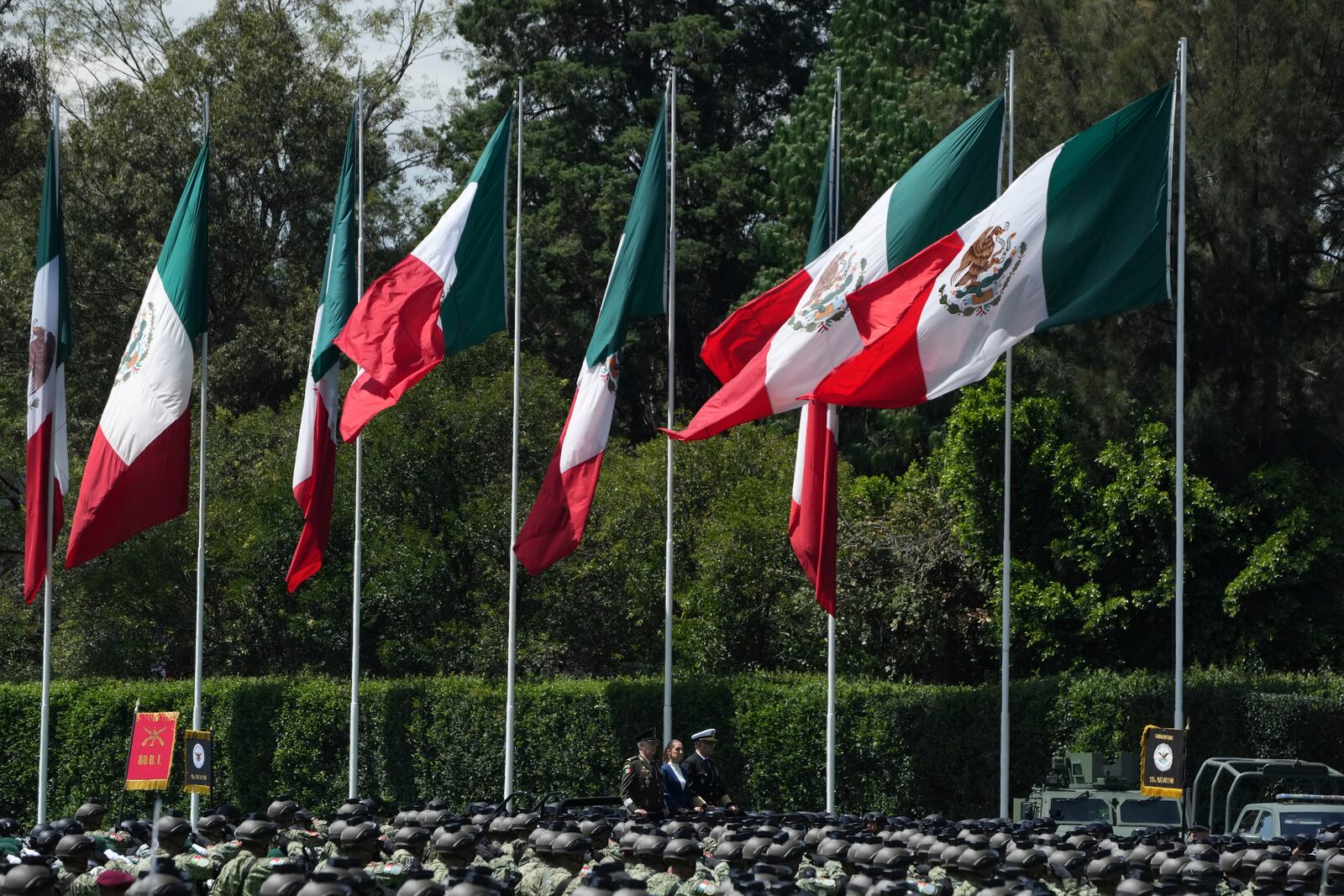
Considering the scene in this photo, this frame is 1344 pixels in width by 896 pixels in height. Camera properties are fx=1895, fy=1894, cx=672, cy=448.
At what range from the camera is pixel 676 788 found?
1880cm

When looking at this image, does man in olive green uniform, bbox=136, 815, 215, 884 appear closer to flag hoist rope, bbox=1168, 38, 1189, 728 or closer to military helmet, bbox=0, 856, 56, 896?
military helmet, bbox=0, 856, 56, 896

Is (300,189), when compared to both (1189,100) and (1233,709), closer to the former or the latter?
(1189,100)

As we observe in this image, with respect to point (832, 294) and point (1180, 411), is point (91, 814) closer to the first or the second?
point (832, 294)

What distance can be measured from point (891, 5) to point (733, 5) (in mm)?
6773

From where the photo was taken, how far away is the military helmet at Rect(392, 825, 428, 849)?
1349 cm

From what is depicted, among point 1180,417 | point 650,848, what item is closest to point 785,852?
point 650,848

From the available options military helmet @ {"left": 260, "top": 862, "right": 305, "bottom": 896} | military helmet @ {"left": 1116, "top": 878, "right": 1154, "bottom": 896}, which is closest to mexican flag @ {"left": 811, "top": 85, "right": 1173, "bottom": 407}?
military helmet @ {"left": 1116, "top": 878, "right": 1154, "bottom": 896}

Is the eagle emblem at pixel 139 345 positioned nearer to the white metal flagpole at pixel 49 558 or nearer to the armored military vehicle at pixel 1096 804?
the white metal flagpole at pixel 49 558

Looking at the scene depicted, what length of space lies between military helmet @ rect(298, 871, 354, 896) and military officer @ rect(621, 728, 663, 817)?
8235 millimetres

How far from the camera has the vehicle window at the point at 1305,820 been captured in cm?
1620

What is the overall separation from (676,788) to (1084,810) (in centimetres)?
397

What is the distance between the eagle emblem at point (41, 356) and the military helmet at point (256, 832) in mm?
11222

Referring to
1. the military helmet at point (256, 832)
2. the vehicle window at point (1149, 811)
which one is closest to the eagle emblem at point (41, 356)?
the military helmet at point (256, 832)

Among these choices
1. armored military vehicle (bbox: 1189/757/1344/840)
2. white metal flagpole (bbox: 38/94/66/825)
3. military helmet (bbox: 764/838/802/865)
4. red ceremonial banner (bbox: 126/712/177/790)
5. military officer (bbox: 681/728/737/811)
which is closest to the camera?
military helmet (bbox: 764/838/802/865)
